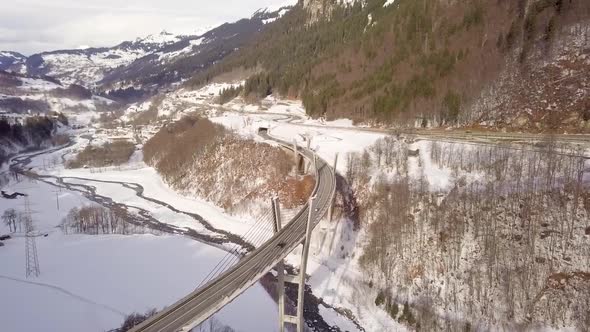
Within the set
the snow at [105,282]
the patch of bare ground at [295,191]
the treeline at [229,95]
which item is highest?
the treeline at [229,95]

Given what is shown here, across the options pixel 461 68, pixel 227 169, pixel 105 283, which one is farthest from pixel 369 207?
pixel 227 169

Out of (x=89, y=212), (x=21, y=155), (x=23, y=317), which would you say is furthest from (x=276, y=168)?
(x=21, y=155)

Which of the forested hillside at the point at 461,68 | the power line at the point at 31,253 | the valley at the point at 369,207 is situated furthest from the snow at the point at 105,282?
the forested hillside at the point at 461,68

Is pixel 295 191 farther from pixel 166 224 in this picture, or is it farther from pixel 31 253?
pixel 31 253

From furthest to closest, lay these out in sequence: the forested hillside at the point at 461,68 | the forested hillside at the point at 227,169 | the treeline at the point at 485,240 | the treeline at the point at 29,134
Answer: the treeline at the point at 29,134, the forested hillside at the point at 227,169, the forested hillside at the point at 461,68, the treeline at the point at 485,240

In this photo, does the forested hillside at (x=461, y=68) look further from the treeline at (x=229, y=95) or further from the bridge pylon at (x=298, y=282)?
the bridge pylon at (x=298, y=282)

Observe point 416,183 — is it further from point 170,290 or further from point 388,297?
point 170,290

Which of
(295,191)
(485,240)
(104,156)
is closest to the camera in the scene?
(485,240)
